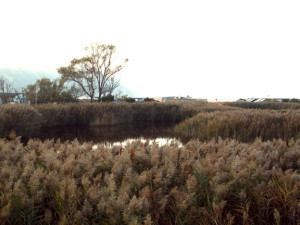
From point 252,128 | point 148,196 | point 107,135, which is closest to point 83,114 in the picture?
point 107,135

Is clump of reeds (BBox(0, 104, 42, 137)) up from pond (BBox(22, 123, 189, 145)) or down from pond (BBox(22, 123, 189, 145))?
up

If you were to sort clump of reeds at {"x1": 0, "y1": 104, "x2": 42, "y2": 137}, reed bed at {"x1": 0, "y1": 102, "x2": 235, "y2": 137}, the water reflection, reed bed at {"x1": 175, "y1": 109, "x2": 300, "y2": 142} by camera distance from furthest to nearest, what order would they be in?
reed bed at {"x1": 0, "y1": 102, "x2": 235, "y2": 137} < clump of reeds at {"x1": 0, "y1": 104, "x2": 42, "y2": 137} < the water reflection < reed bed at {"x1": 175, "y1": 109, "x2": 300, "y2": 142}

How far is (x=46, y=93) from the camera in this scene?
20.9m

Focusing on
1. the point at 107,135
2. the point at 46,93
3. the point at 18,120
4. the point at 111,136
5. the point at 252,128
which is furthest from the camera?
the point at 46,93

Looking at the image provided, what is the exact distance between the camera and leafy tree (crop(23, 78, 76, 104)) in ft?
67.3

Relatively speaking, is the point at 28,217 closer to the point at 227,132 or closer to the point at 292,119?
the point at 227,132

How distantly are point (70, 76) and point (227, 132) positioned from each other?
31774 mm

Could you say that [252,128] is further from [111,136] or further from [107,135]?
[107,135]

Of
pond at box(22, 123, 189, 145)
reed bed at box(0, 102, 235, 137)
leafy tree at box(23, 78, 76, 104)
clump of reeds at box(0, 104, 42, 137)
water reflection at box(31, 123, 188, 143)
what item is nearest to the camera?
pond at box(22, 123, 189, 145)

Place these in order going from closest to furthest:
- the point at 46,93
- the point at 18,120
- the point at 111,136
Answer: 1. the point at 111,136
2. the point at 18,120
3. the point at 46,93

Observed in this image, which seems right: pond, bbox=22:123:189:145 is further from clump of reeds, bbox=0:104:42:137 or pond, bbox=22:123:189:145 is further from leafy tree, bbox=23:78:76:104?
leafy tree, bbox=23:78:76:104

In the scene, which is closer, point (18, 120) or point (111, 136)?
point (111, 136)

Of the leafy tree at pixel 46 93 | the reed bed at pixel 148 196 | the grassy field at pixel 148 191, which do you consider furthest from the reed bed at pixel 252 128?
the leafy tree at pixel 46 93

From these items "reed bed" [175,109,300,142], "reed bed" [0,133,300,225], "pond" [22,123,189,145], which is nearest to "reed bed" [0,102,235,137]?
"pond" [22,123,189,145]
